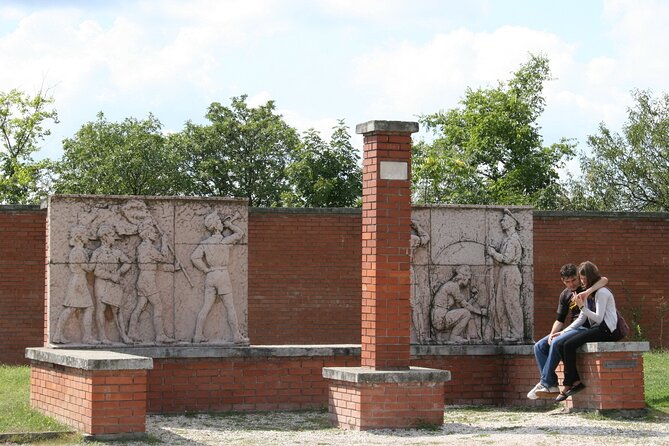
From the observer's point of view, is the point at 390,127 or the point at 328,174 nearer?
the point at 390,127

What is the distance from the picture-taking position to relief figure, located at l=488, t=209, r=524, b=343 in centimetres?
1545

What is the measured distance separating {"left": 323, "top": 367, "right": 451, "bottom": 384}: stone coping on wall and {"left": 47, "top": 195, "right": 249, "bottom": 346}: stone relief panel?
7.85 ft

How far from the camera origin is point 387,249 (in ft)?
40.2

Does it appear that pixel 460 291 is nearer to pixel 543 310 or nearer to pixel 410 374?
pixel 410 374

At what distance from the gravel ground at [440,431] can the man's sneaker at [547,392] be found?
24 cm

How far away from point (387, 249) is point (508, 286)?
361 centimetres

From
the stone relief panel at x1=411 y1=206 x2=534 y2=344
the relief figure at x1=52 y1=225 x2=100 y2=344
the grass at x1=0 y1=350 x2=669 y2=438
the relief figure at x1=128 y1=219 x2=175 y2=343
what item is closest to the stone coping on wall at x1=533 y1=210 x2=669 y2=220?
the grass at x1=0 y1=350 x2=669 y2=438

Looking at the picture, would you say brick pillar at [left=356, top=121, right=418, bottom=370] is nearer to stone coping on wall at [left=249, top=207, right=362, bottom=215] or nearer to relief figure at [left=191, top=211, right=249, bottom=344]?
relief figure at [left=191, top=211, right=249, bottom=344]

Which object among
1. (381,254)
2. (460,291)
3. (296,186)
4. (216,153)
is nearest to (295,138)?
(216,153)

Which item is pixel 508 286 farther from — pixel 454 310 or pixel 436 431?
pixel 436 431

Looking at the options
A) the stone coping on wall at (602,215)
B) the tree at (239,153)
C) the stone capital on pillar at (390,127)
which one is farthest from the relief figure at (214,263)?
the tree at (239,153)

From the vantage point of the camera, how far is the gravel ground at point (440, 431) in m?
11.4

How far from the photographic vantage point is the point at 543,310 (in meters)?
21.1

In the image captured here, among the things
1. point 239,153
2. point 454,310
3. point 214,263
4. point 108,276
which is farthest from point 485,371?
point 239,153
